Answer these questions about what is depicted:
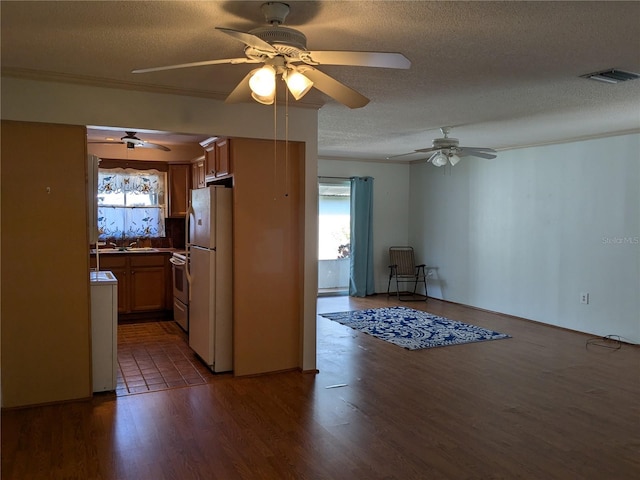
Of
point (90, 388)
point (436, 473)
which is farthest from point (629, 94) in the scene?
point (90, 388)

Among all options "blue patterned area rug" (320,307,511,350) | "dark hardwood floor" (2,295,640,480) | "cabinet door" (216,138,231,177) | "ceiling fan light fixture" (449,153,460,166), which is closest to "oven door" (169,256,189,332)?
"cabinet door" (216,138,231,177)

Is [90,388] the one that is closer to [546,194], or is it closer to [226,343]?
[226,343]

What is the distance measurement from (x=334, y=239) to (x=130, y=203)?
3377 mm

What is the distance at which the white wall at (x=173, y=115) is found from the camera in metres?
3.39

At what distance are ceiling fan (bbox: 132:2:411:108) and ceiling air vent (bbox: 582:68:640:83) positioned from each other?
1.79 metres

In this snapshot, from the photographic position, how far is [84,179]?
3.60 metres

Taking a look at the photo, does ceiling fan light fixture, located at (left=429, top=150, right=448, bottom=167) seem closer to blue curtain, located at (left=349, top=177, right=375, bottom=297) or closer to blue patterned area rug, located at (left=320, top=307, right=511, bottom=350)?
blue patterned area rug, located at (left=320, top=307, right=511, bottom=350)

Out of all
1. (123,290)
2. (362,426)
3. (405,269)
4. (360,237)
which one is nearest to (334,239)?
(360,237)

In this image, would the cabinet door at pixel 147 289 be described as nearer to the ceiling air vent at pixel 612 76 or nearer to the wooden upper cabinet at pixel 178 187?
the wooden upper cabinet at pixel 178 187

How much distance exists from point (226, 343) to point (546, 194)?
4.36m

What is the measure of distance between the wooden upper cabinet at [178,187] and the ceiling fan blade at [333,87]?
4.45m

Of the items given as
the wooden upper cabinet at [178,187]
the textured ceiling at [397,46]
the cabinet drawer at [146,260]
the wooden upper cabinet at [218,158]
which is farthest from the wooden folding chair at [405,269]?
the wooden upper cabinet at [218,158]

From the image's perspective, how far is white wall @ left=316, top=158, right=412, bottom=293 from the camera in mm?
8508

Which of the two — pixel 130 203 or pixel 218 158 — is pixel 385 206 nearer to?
pixel 130 203
